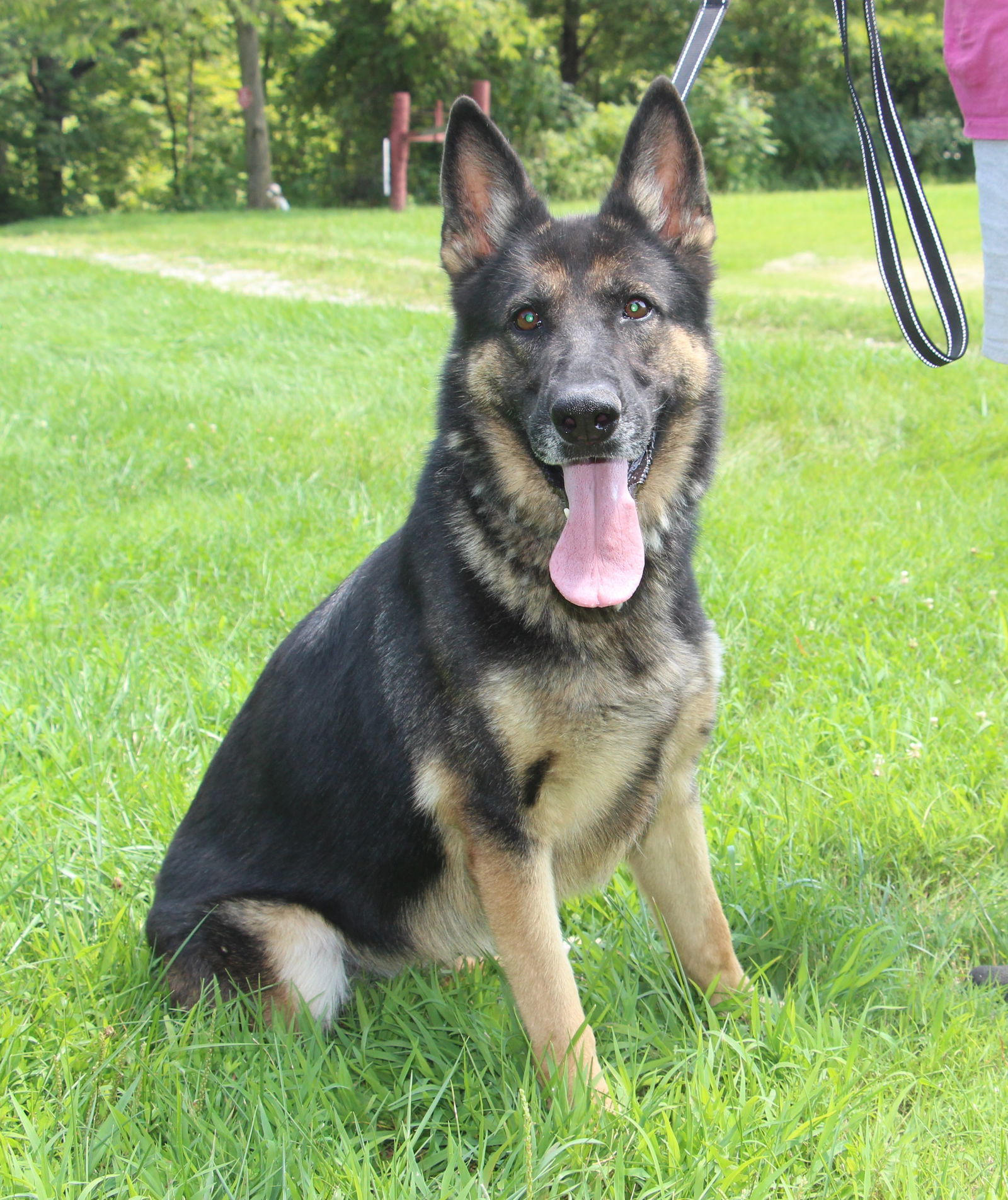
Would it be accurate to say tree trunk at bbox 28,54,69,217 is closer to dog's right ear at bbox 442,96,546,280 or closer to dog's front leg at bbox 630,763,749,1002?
dog's right ear at bbox 442,96,546,280

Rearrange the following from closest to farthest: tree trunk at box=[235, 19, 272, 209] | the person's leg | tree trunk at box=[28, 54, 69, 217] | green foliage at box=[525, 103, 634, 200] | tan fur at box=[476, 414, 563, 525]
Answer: tan fur at box=[476, 414, 563, 525] < the person's leg < tree trunk at box=[235, 19, 272, 209] < green foliage at box=[525, 103, 634, 200] < tree trunk at box=[28, 54, 69, 217]

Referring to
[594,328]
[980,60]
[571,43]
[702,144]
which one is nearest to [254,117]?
[702,144]

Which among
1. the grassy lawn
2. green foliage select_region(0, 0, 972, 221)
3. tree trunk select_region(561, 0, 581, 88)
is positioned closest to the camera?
the grassy lawn

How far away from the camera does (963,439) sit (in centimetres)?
554

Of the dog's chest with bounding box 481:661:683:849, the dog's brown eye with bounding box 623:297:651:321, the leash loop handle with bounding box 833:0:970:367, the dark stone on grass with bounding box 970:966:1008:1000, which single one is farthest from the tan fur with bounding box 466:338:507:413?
the dark stone on grass with bounding box 970:966:1008:1000

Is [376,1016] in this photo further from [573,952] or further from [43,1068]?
[43,1068]

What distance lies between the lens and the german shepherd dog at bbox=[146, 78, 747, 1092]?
2078 millimetres

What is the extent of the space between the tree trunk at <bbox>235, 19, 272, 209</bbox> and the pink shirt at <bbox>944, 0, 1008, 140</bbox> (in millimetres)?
22268

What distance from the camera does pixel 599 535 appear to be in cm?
222

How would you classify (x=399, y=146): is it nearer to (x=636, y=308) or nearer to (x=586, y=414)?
(x=636, y=308)

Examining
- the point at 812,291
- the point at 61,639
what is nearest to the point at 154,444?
the point at 61,639

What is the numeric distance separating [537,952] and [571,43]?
115ft

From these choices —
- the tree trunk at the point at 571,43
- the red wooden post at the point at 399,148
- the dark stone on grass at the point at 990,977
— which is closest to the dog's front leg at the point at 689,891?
the dark stone on grass at the point at 990,977

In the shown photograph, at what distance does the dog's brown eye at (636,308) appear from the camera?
233 cm
